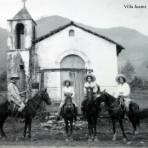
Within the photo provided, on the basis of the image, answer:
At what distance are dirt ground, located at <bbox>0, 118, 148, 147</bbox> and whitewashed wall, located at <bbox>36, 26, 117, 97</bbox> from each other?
5.62 metres

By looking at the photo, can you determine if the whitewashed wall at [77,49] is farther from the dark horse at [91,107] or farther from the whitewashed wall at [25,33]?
the dark horse at [91,107]

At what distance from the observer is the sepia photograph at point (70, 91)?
35.2 ft

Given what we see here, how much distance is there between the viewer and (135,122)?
1167 centimetres

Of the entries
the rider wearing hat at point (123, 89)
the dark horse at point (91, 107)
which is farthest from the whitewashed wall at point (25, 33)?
the dark horse at point (91, 107)

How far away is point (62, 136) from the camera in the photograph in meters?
11.9

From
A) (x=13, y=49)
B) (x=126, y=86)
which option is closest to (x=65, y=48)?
(x=13, y=49)

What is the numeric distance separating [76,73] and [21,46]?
594 centimetres

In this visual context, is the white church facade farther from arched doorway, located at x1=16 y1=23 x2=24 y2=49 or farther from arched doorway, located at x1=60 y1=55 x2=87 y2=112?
arched doorway, located at x1=16 y1=23 x2=24 y2=49

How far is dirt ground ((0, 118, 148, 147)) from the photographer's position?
395 inches

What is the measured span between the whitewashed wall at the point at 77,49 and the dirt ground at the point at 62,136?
18.4 feet

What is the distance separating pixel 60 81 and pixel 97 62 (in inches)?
122

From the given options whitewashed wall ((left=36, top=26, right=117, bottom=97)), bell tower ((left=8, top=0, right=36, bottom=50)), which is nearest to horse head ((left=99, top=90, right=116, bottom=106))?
whitewashed wall ((left=36, top=26, right=117, bottom=97))

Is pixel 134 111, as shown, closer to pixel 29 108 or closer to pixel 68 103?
pixel 68 103

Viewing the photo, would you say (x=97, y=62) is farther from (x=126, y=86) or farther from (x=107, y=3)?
(x=126, y=86)
